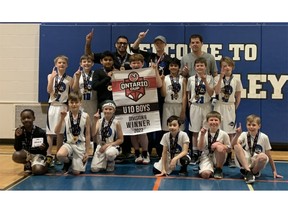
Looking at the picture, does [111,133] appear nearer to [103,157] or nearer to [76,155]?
[103,157]

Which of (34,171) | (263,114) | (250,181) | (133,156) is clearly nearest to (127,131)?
(133,156)

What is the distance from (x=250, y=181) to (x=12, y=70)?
5523 mm

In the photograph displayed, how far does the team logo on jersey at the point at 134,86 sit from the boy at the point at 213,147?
4.57 feet

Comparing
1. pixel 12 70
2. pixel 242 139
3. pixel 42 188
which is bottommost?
pixel 42 188

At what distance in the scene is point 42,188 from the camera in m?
5.07

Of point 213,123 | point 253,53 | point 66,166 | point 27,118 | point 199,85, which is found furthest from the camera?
point 253,53

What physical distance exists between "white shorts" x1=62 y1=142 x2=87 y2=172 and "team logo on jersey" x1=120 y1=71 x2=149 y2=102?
135 centimetres

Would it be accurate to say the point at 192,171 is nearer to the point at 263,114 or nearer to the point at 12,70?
the point at 263,114

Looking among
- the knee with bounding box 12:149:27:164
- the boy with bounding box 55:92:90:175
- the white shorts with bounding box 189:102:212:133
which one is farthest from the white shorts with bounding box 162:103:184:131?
the knee with bounding box 12:149:27:164

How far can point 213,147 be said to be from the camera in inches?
223

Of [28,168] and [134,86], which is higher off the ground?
[134,86]

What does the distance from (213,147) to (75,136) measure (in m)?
2.05

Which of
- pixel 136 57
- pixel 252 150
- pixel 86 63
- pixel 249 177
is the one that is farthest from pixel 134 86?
pixel 249 177

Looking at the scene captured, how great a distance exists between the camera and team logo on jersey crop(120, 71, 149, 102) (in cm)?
664
